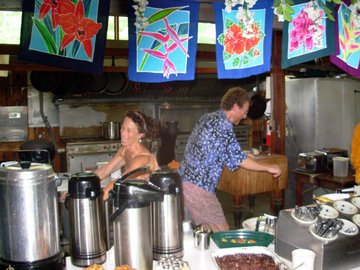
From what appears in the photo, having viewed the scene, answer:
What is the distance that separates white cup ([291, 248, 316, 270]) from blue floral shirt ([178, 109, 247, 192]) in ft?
5.52

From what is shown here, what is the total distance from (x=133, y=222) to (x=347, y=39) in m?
3.01

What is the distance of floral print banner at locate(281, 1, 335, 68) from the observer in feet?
11.1

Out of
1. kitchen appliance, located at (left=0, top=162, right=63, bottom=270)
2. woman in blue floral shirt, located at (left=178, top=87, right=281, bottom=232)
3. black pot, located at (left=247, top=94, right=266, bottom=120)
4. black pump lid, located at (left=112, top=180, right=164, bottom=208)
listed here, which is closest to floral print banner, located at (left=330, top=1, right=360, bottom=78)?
woman in blue floral shirt, located at (left=178, top=87, right=281, bottom=232)

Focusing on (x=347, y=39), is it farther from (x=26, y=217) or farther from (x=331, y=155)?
(x=26, y=217)

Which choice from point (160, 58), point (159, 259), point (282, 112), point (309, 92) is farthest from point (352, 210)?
point (309, 92)

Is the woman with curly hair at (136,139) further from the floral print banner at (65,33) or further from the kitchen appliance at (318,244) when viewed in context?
the kitchen appliance at (318,244)

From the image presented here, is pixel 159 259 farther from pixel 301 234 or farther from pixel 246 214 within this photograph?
pixel 246 214

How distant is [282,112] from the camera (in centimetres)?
546

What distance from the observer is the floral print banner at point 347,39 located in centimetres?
365

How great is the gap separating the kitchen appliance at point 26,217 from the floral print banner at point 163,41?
5.67 ft

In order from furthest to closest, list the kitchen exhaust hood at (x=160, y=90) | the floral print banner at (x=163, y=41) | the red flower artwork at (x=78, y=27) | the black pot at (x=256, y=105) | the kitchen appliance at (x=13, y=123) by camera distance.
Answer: the kitchen exhaust hood at (x=160, y=90) → the kitchen appliance at (x=13, y=123) → the black pot at (x=256, y=105) → the floral print banner at (x=163, y=41) → the red flower artwork at (x=78, y=27)

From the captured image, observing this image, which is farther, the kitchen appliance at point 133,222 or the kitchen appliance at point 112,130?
the kitchen appliance at point 112,130

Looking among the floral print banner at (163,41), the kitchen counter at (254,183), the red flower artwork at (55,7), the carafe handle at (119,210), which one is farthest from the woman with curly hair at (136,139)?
the kitchen counter at (254,183)

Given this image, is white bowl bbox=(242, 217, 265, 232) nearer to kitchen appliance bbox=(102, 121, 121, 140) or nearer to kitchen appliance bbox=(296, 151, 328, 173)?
kitchen appliance bbox=(296, 151, 328, 173)
